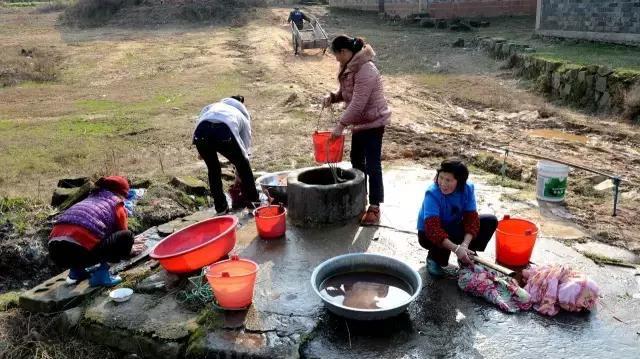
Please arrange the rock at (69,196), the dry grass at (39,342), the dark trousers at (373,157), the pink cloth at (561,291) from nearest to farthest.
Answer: the pink cloth at (561,291)
the dry grass at (39,342)
the dark trousers at (373,157)
the rock at (69,196)

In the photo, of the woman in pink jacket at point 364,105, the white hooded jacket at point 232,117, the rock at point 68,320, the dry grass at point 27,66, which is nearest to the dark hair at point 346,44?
the woman in pink jacket at point 364,105

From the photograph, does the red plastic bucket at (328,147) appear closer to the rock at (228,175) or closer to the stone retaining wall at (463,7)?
the rock at (228,175)

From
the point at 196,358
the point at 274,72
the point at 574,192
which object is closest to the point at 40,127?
the point at 274,72

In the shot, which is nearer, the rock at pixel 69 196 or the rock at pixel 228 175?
the rock at pixel 69 196

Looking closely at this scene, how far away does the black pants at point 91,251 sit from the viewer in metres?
3.86

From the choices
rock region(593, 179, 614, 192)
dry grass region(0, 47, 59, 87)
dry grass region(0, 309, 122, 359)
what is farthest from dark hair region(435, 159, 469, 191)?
dry grass region(0, 47, 59, 87)

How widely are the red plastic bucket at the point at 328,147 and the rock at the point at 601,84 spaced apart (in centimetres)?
716

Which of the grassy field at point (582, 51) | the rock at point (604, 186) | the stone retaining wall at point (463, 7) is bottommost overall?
the rock at point (604, 186)

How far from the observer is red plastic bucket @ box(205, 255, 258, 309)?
11.2ft

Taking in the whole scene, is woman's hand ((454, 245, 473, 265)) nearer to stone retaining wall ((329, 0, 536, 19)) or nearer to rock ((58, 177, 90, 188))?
rock ((58, 177, 90, 188))

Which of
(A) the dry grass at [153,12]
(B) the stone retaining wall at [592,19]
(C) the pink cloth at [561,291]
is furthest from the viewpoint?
(A) the dry grass at [153,12]

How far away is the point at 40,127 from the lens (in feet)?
32.3

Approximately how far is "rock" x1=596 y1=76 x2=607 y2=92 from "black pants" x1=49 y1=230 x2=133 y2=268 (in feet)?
30.9

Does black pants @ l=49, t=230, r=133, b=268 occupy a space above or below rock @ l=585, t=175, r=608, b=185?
above
